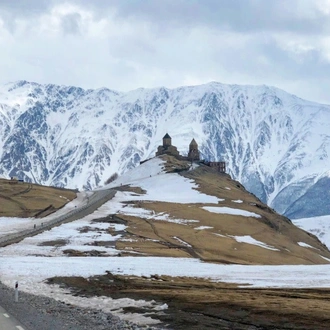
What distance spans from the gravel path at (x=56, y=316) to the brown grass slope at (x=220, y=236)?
41190 millimetres

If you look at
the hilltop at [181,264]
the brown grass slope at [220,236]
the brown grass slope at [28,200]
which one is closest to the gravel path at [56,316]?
the hilltop at [181,264]

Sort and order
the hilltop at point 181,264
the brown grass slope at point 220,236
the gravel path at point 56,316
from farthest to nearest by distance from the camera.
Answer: the brown grass slope at point 220,236
the hilltop at point 181,264
the gravel path at point 56,316

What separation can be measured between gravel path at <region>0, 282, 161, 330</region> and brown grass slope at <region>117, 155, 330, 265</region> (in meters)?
41.2

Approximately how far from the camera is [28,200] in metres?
139

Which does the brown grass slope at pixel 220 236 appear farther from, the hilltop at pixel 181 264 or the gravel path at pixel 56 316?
the gravel path at pixel 56 316

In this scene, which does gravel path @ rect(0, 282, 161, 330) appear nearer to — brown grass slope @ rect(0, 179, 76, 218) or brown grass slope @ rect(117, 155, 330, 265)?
brown grass slope @ rect(117, 155, 330, 265)

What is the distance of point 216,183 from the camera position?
193m

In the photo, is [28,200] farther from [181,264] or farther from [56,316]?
[56,316]

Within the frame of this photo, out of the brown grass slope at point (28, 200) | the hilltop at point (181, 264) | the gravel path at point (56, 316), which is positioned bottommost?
the gravel path at point (56, 316)

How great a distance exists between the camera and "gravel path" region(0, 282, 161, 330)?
2461 cm

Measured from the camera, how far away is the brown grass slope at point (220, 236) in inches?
3253

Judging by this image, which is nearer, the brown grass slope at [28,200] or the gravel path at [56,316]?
the gravel path at [56,316]

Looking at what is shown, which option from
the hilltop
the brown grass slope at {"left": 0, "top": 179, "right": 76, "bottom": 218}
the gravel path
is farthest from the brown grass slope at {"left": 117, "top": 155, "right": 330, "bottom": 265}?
the gravel path

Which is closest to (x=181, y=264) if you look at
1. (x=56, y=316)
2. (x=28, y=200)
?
(x=56, y=316)
